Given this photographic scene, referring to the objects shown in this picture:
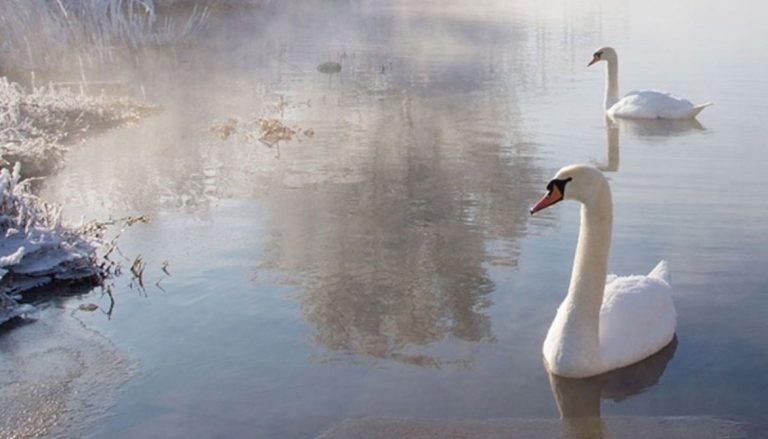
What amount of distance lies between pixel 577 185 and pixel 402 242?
9.43 feet

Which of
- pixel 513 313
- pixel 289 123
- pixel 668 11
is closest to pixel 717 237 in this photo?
pixel 513 313

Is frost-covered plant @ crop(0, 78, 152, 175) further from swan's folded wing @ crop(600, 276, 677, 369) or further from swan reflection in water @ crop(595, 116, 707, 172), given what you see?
swan reflection in water @ crop(595, 116, 707, 172)

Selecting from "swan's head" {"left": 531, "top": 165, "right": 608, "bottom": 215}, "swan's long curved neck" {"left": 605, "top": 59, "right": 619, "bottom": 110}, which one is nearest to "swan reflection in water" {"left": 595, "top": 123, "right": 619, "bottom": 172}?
"swan's long curved neck" {"left": 605, "top": 59, "right": 619, "bottom": 110}

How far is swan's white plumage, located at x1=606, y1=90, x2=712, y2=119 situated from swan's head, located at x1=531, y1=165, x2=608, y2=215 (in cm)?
914

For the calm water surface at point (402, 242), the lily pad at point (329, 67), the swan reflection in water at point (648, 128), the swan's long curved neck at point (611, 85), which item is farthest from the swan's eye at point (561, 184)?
the lily pad at point (329, 67)

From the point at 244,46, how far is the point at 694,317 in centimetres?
2174

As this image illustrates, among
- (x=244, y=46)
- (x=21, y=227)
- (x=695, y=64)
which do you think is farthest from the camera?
(x=244, y=46)

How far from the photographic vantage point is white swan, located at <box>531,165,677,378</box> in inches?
233

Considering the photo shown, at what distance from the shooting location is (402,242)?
8.67m

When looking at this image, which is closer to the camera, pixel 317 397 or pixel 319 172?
pixel 317 397

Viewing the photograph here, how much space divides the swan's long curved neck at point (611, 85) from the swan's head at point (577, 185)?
32.3ft

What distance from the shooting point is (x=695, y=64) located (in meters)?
20.8

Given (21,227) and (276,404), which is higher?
(21,227)

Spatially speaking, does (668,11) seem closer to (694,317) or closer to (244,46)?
(244,46)
